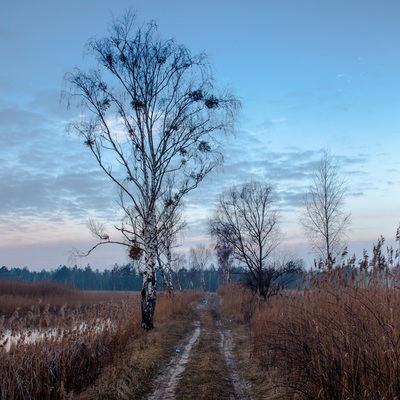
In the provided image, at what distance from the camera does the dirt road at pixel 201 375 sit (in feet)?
22.8

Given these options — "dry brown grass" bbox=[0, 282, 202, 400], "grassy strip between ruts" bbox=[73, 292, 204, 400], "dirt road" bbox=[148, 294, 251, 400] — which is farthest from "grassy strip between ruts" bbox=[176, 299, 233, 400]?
"dry brown grass" bbox=[0, 282, 202, 400]

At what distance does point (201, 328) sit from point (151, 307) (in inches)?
162

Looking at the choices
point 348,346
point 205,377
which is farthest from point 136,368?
point 348,346

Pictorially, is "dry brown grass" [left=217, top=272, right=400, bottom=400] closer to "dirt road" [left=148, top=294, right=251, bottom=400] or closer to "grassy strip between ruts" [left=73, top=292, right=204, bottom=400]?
"dirt road" [left=148, top=294, right=251, bottom=400]

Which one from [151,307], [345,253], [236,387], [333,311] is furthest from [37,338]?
[151,307]

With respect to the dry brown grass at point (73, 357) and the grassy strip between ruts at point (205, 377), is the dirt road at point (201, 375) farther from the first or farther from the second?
the dry brown grass at point (73, 357)

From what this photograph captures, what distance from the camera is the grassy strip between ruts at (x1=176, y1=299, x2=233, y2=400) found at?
6852 millimetres

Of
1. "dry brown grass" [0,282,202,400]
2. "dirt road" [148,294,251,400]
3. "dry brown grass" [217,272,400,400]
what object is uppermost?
"dry brown grass" [217,272,400,400]

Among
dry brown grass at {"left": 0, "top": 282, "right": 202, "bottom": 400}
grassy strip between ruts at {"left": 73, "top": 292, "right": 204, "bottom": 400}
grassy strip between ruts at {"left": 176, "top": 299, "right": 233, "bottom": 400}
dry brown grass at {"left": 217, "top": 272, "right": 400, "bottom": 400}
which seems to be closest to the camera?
dry brown grass at {"left": 217, "top": 272, "right": 400, "bottom": 400}

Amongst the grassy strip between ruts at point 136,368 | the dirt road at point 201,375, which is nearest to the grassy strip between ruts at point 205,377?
the dirt road at point 201,375

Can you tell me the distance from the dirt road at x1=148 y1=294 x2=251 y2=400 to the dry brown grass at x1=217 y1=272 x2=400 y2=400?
76cm

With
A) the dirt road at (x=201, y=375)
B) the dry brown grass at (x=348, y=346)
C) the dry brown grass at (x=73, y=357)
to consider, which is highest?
the dry brown grass at (x=348, y=346)

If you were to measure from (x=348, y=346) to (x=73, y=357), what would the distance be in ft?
16.4

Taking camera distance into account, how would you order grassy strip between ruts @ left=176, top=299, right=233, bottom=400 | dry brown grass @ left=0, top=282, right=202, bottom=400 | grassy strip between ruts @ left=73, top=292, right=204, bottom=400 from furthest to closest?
grassy strip between ruts @ left=176, top=299, right=233, bottom=400
grassy strip between ruts @ left=73, top=292, right=204, bottom=400
dry brown grass @ left=0, top=282, right=202, bottom=400
